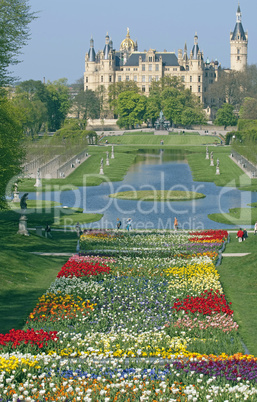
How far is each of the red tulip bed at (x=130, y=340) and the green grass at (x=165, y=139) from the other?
382 ft

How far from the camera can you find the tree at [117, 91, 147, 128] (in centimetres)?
18238

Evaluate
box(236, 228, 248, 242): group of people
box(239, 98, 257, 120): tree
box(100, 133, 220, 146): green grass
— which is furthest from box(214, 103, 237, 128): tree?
box(236, 228, 248, 242): group of people

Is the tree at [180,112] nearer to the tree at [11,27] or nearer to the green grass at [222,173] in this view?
the green grass at [222,173]

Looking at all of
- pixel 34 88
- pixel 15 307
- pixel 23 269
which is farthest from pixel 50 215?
pixel 34 88

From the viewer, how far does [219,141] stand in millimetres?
151500

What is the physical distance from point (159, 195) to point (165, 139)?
8586 centimetres

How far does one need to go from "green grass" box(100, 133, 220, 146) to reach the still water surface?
173 feet

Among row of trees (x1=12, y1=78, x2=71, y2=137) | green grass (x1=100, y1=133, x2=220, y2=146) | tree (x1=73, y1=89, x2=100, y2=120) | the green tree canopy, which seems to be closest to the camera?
the green tree canopy

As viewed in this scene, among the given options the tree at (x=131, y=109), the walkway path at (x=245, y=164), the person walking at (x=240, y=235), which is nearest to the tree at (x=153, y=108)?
the tree at (x=131, y=109)

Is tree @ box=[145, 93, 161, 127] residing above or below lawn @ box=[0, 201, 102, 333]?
above

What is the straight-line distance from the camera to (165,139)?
158 meters

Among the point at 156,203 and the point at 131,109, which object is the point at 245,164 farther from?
the point at 131,109

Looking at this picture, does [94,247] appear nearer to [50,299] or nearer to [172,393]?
[50,299]

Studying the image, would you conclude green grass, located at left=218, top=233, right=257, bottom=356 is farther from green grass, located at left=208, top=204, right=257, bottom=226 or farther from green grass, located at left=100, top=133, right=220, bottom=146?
green grass, located at left=100, top=133, right=220, bottom=146
